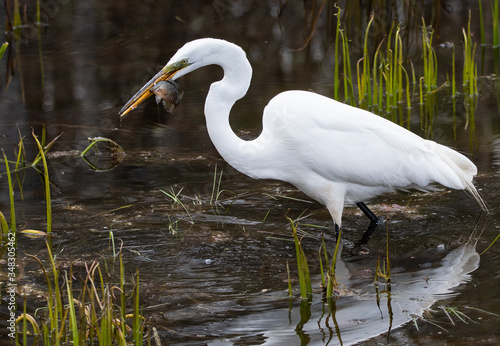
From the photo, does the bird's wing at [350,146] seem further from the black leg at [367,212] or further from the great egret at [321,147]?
the black leg at [367,212]

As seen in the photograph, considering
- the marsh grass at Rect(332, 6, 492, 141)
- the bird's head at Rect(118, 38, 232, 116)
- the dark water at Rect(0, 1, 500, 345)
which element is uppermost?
the bird's head at Rect(118, 38, 232, 116)

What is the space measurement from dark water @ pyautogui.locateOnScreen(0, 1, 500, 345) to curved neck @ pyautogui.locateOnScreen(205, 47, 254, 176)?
0.62m

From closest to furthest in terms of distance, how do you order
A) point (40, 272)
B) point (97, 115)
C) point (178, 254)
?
point (40, 272) → point (178, 254) → point (97, 115)

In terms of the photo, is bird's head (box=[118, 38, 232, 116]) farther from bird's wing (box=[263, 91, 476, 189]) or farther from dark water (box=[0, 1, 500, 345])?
dark water (box=[0, 1, 500, 345])

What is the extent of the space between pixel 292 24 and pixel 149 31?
212 centimetres

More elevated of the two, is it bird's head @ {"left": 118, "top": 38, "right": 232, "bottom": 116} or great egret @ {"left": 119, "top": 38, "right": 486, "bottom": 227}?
bird's head @ {"left": 118, "top": 38, "right": 232, "bottom": 116}

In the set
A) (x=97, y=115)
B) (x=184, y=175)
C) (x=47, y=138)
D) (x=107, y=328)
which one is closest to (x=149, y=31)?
(x=97, y=115)

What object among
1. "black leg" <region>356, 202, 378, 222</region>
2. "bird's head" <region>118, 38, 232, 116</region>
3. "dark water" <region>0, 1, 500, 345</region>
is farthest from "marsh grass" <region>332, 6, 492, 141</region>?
"bird's head" <region>118, 38, 232, 116</region>

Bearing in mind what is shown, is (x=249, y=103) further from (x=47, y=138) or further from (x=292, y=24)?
(x=292, y=24)

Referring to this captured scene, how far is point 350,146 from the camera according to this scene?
4.58 meters

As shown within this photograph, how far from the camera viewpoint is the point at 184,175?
19.4 feet

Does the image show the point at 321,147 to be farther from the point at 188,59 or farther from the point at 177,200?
the point at 177,200

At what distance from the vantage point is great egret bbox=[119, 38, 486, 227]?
14.6 ft

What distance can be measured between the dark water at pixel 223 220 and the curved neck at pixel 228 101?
62 centimetres
